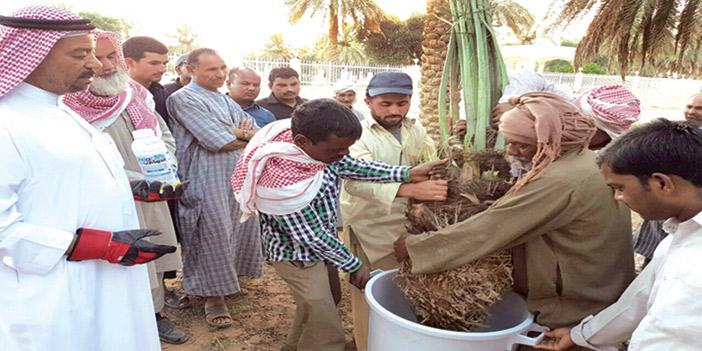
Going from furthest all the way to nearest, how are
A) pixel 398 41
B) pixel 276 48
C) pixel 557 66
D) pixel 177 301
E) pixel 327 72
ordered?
pixel 557 66, pixel 276 48, pixel 398 41, pixel 327 72, pixel 177 301

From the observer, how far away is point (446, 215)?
1877mm

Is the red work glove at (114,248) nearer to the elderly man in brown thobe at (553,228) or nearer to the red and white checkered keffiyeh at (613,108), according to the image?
the elderly man in brown thobe at (553,228)

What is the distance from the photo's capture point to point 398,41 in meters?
27.6

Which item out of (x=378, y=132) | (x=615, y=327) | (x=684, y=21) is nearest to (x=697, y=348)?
(x=615, y=327)

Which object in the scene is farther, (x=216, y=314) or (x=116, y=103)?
(x=216, y=314)

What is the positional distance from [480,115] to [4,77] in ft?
6.06

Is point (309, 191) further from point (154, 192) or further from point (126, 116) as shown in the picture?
point (126, 116)

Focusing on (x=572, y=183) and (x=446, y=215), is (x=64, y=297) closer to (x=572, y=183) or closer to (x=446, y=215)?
(x=446, y=215)

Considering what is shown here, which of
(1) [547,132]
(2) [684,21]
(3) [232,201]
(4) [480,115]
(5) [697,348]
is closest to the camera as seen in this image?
(5) [697,348]

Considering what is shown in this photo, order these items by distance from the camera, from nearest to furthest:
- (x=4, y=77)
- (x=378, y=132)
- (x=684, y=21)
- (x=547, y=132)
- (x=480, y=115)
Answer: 1. (x=4, y=77)
2. (x=547, y=132)
3. (x=480, y=115)
4. (x=378, y=132)
5. (x=684, y=21)

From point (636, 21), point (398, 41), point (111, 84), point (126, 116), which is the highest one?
point (636, 21)

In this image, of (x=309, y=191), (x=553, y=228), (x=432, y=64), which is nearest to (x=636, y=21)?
(x=432, y=64)

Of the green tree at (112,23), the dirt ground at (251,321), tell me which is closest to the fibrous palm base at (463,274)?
the dirt ground at (251,321)

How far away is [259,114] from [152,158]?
7.68 ft
